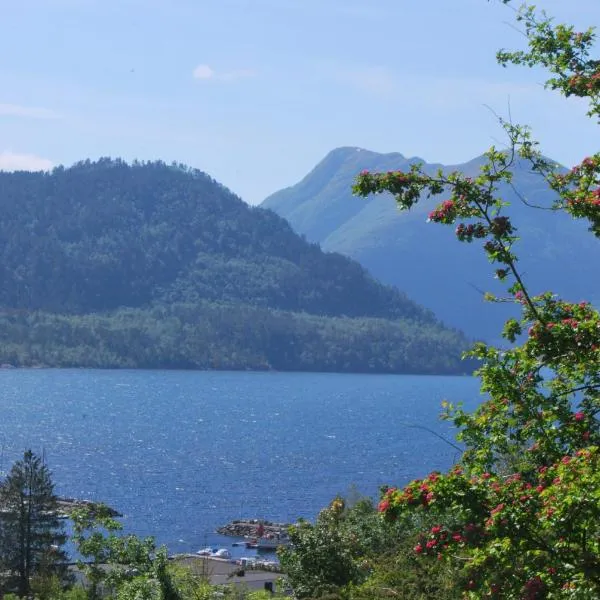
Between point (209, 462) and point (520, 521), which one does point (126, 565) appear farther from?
point (209, 462)

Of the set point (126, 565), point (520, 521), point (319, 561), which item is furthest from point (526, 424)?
point (126, 565)

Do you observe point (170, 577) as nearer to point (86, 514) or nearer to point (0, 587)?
point (86, 514)

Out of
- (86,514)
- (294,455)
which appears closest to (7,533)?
(86,514)

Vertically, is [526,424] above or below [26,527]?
above

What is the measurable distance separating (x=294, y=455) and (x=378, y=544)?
11783cm

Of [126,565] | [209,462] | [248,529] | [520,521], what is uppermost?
[520,521]

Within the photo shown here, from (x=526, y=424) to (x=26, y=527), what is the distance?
166 feet

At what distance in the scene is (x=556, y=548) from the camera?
9945 mm

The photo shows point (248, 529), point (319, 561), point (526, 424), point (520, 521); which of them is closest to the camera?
point (520, 521)

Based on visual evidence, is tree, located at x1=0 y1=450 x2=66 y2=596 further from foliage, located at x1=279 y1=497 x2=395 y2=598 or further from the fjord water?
foliage, located at x1=279 y1=497 x2=395 y2=598

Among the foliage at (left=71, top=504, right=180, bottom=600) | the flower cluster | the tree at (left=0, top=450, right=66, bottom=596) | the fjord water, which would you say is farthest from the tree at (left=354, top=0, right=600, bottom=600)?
the fjord water

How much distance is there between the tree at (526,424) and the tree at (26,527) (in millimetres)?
44437

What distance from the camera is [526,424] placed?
12.2 metres

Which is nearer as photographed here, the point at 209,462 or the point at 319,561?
the point at 319,561
